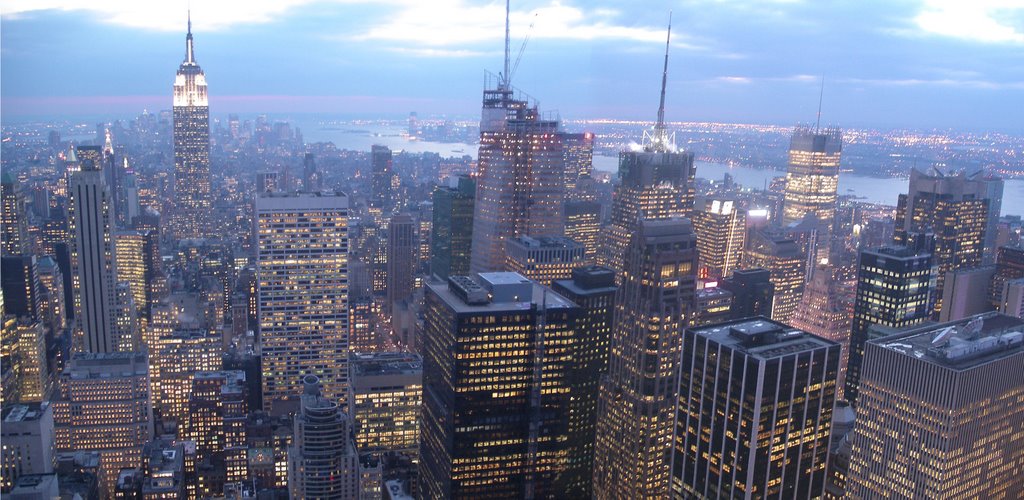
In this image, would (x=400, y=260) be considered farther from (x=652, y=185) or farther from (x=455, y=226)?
→ (x=652, y=185)

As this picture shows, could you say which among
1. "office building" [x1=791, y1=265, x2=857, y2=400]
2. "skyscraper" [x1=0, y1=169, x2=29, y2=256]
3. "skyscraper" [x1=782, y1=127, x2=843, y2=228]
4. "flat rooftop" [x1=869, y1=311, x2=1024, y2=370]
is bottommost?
"office building" [x1=791, y1=265, x2=857, y2=400]

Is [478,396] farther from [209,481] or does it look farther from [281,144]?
[281,144]

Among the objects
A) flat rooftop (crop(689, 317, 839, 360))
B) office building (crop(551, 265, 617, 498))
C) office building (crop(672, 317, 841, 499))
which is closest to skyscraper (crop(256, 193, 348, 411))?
office building (crop(551, 265, 617, 498))

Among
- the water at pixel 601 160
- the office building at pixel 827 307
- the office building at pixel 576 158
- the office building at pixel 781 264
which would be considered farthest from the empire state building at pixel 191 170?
the office building at pixel 827 307

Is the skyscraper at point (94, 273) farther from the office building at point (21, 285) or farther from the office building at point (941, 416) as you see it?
the office building at point (941, 416)

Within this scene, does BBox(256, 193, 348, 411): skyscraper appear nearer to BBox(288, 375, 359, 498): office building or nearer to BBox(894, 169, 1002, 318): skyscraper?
BBox(288, 375, 359, 498): office building

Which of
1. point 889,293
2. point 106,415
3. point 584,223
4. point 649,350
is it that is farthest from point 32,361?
point 889,293

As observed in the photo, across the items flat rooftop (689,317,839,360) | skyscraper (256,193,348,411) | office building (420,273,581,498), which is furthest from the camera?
skyscraper (256,193,348,411)
